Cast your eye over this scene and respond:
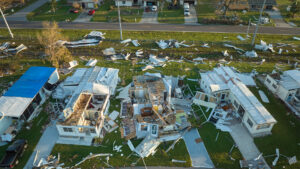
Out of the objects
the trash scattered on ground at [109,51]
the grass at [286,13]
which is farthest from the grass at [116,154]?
the grass at [286,13]

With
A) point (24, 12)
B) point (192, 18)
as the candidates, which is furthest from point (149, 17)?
point (24, 12)

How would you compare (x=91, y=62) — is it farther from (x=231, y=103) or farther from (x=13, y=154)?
(x=231, y=103)

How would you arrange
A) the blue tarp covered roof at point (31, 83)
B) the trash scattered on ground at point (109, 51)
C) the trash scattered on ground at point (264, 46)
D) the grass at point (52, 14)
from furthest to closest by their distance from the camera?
the grass at point (52, 14) < the trash scattered on ground at point (264, 46) < the trash scattered on ground at point (109, 51) < the blue tarp covered roof at point (31, 83)

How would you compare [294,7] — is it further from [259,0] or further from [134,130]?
[134,130]

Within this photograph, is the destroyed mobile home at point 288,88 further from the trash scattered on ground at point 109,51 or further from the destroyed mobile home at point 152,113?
the trash scattered on ground at point 109,51

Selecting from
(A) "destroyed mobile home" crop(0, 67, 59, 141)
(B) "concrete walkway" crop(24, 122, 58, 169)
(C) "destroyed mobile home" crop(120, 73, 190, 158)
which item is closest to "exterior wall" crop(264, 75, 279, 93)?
(C) "destroyed mobile home" crop(120, 73, 190, 158)

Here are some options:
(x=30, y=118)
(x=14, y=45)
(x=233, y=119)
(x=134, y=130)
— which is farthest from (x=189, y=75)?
(x=14, y=45)
